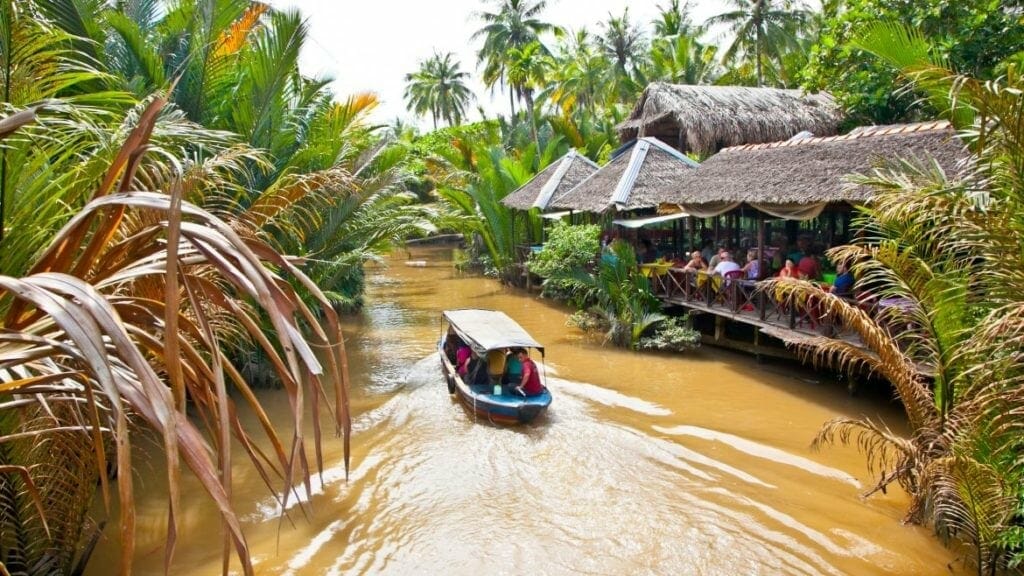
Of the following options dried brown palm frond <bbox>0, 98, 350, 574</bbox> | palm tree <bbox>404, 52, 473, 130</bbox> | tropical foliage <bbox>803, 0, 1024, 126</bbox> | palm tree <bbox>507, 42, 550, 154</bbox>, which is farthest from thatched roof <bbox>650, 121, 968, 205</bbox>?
palm tree <bbox>404, 52, 473, 130</bbox>

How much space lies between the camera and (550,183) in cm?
2061

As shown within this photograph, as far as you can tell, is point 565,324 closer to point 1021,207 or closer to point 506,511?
point 506,511

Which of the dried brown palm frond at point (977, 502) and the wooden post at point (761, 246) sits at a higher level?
the wooden post at point (761, 246)

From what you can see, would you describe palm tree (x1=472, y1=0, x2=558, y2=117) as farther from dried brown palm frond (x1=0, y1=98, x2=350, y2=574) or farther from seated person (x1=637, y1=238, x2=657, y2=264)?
dried brown palm frond (x1=0, y1=98, x2=350, y2=574)

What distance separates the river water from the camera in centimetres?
655

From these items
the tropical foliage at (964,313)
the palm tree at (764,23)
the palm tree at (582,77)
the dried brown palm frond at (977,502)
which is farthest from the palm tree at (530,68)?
the dried brown palm frond at (977,502)

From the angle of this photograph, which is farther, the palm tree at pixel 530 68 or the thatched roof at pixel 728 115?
the palm tree at pixel 530 68

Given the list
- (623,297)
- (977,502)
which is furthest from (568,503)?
(623,297)

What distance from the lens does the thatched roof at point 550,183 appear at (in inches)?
800

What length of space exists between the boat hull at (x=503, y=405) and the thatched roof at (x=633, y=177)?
24.1 feet

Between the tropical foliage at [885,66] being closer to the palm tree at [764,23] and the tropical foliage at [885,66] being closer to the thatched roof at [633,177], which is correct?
the thatched roof at [633,177]

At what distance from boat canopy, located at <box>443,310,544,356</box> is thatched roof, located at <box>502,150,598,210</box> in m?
8.58

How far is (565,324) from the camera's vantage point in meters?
16.8

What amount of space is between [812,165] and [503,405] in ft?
21.8
